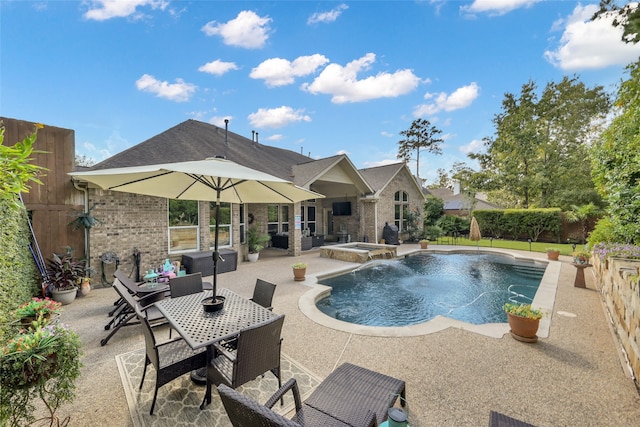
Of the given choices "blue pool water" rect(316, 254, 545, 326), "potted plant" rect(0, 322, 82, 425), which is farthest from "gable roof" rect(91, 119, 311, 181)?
"potted plant" rect(0, 322, 82, 425)

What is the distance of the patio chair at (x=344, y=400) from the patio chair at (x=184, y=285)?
3232 mm

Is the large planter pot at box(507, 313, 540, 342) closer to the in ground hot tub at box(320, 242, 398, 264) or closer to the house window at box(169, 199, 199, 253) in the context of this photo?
the in ground hot tub at box(320, 242, 398, 264)

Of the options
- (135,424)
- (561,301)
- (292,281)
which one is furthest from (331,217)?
(135,424)

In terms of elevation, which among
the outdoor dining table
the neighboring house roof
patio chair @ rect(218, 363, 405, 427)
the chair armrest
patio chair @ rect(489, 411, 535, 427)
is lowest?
patio chair @ rect(218, 363, 405, 427)

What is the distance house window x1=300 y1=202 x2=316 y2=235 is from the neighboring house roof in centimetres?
433

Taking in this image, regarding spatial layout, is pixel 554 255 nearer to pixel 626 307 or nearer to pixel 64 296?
pixel 626 307

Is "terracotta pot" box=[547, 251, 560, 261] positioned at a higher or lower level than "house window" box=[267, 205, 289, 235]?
lower

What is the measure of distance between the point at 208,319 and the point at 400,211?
663 inches

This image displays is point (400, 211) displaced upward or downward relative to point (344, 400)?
upward

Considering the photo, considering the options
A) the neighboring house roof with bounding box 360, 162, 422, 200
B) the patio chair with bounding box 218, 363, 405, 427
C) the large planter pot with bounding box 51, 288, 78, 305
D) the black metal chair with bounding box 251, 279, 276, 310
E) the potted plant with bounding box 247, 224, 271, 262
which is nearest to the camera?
the patio chair with bounding box 218, 363, 405, 427

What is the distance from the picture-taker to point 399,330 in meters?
4.74

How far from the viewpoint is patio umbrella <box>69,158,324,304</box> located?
342cm

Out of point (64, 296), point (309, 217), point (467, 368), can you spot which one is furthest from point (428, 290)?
point (309, 217)

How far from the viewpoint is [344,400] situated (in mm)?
2412
